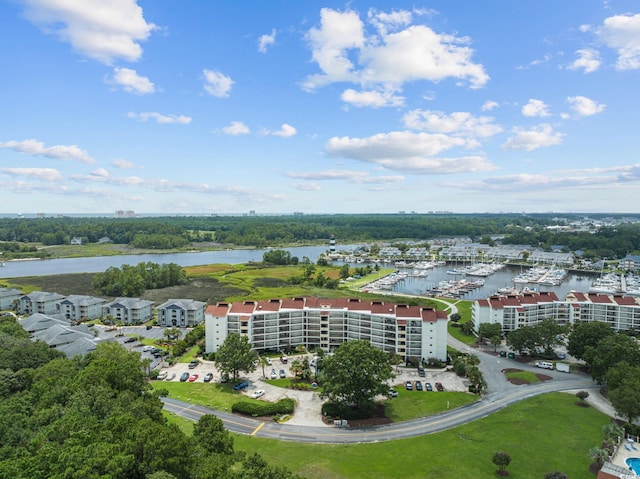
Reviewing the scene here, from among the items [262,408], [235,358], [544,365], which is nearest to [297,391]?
[262,408]

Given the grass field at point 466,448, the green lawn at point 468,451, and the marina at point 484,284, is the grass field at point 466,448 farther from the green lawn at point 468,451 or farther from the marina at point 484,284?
the marina at point 484,284

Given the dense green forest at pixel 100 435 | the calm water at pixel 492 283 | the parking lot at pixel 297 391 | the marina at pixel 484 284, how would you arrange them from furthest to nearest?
the calm water at pixel 492 283 → the marina at pixel 484 284 → the parking lot at pixel 297 391 → the dense green forest at pixel 100 435

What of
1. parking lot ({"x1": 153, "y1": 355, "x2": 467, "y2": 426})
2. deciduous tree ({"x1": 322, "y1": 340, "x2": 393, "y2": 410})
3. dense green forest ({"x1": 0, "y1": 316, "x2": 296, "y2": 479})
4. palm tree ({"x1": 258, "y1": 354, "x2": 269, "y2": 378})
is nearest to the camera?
dense green forest ({"x1": 0, "y1": 316, "x2": 296, "y2": 479})

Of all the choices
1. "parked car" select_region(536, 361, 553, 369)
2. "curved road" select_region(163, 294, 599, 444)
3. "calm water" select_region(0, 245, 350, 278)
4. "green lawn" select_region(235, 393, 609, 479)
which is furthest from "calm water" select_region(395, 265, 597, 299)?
"green lawn" select_region(235, 393, 609, 479)

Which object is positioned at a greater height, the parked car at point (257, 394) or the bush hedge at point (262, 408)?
the bush hedge at point (262, 408)

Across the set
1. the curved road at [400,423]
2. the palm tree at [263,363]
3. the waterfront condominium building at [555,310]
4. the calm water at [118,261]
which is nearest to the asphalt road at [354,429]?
the curved road at [400,423]

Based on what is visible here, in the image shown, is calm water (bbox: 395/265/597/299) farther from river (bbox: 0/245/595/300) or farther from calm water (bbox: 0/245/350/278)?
calm water (bbox: 0/245/350/278)

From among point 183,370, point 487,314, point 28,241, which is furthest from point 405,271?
point 28,241
